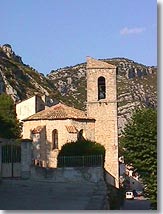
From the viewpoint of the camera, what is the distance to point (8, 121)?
3434cm

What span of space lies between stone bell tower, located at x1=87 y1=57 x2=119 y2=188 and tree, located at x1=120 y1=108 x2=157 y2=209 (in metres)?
5.48

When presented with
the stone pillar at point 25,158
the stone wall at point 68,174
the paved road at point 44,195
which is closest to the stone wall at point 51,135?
the stone pillar at point 25,158

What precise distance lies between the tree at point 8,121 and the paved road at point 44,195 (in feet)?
41.9

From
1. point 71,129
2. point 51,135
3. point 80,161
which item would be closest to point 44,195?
point 80,161

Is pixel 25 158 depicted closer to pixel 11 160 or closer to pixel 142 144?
pixel 11 160

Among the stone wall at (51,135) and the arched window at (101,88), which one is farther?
the arched window at (101,88)

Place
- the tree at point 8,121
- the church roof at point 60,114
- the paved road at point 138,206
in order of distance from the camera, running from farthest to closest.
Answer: the tree at point 8,121
the church roof at point 60,114
the paved road at point 138,206

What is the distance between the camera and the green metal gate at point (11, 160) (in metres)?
21.5

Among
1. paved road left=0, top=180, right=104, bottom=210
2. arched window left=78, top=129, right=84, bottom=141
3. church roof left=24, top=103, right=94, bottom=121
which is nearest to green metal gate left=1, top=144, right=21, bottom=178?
paved road left=0, top=180, right=104, bottom=210

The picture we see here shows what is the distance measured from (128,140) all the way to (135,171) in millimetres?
1337

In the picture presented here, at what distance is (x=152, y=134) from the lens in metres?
19.4

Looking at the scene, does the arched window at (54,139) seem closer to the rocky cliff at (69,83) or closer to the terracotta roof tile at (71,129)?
the terracotta roof tile at (71,129)

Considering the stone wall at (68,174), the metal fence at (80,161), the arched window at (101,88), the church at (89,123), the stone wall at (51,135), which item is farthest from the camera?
the arched window at (101,88)

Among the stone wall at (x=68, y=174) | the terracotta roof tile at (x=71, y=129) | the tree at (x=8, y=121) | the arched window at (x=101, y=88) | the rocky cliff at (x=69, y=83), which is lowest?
the stone wall at (x=68, y=174)
